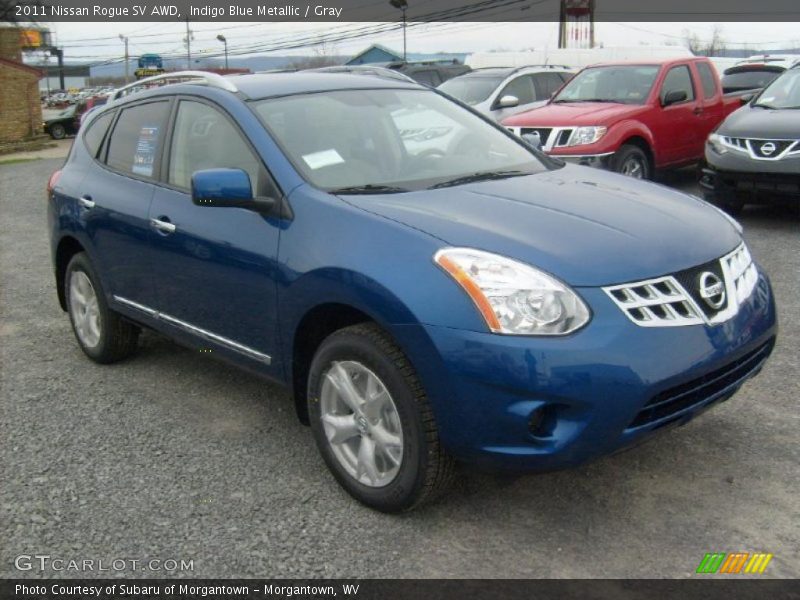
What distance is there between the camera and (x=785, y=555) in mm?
2988

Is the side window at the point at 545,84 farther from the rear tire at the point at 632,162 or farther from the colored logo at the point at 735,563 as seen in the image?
the colored logo at the point at 735,563

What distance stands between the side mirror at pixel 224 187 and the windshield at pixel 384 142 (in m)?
0.26

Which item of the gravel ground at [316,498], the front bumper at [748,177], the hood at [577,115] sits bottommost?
the gravel ground at [316,498]

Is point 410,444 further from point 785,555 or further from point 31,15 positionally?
point 31,15

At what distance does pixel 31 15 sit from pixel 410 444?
40251 mm

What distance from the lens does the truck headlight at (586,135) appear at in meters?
9.39

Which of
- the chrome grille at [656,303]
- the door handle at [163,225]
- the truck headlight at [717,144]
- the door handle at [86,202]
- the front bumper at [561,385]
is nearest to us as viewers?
the front bumper at [561,385]

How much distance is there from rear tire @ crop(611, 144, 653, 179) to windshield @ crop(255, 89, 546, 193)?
5177 millimetres

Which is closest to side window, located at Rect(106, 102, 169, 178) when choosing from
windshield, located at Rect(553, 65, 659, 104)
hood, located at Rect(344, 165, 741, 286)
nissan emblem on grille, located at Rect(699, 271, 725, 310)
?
hood, located at Rect(344, 165, 741, 286)

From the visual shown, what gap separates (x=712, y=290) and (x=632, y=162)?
22.9 feet

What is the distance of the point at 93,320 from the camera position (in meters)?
5.34

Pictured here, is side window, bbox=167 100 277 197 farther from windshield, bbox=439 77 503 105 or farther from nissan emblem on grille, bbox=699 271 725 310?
windshield, bbox=439 77 503 105

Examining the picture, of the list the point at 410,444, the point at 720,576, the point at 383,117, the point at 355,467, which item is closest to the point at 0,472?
the point at 355,467

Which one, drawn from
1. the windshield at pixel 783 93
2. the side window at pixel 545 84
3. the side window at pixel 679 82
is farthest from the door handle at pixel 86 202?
the side window at pixel 545 84
